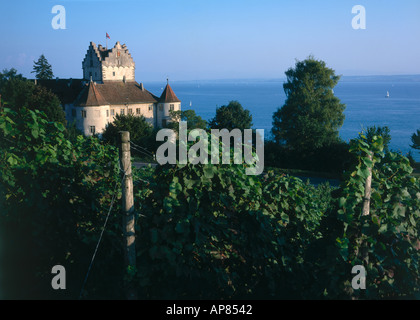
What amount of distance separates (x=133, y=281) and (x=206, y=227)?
145 cm

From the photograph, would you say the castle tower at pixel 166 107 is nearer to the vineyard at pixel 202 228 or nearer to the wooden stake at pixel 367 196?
the vineyard at pixel 202 228

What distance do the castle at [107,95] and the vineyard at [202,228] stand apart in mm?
54474

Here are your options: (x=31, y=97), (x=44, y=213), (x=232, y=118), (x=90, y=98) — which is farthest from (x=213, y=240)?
(x=90, y=98)

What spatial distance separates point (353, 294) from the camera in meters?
6.08

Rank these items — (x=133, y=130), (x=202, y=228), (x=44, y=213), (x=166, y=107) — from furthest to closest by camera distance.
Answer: (x=166, y=107) < (x=133, y=130) < (x=44, y=213) < (x=202, y=228)

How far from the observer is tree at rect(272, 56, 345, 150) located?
52656mm

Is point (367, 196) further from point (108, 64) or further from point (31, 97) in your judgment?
point (108, 64)

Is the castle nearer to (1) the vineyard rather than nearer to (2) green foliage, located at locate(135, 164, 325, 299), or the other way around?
(1) the vineyard

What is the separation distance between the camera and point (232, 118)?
5675 centimetres

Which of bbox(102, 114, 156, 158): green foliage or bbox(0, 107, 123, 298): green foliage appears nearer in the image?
bbox(0, 107, 123, 298): green foliage

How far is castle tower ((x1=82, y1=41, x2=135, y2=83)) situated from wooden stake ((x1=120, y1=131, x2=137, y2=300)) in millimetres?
72108

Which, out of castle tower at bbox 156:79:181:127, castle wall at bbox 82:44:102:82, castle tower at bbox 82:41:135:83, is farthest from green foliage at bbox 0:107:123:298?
castle wall at bbox 82:44:102:82

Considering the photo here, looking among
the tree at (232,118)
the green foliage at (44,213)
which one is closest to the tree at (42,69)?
the tree at (232,118)

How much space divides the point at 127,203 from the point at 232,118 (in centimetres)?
5097
